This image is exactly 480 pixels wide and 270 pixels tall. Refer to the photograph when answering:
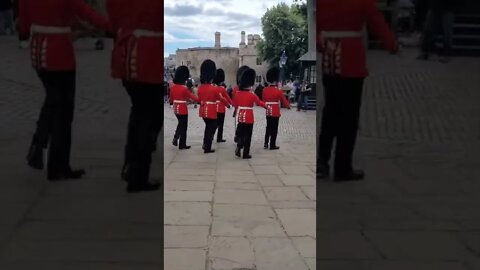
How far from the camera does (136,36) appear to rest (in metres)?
2.03

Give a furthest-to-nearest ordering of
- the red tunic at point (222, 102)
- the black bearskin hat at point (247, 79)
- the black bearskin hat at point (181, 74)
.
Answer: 1. the red tunic at point (222, 102)
2. the black bearskin hat at point (247, 79)
3. the black bearskin hat at point (181, 74)

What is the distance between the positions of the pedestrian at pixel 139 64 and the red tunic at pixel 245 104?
242 inches

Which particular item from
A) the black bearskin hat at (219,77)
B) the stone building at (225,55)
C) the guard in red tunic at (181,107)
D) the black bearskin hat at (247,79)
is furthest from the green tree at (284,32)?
the guard in red tunic at (181,107)

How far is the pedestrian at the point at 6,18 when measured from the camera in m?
2.06

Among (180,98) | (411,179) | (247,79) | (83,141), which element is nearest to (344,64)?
(411,179)

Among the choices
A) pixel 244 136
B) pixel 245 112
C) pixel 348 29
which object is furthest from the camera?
pixel 245 112

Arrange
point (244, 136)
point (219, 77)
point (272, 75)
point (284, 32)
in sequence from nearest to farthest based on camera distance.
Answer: point (284, 32) → point (272, 75) → point (244, 136) → point (219, 77)

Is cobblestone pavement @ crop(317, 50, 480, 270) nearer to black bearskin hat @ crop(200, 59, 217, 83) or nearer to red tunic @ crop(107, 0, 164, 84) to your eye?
red tunic @ crop(107, 0, 164, 84)

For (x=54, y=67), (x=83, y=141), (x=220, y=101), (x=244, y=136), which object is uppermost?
(x=54, y=67)

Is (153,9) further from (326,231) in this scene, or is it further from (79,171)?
(326,231)

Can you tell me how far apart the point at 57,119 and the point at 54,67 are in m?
0.20

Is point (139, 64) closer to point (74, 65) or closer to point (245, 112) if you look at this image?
point (74, 65)

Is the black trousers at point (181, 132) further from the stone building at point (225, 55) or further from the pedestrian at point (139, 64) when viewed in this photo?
the pedestrian at point (139, 64)

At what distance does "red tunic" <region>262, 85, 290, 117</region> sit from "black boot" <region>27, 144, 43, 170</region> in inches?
279
